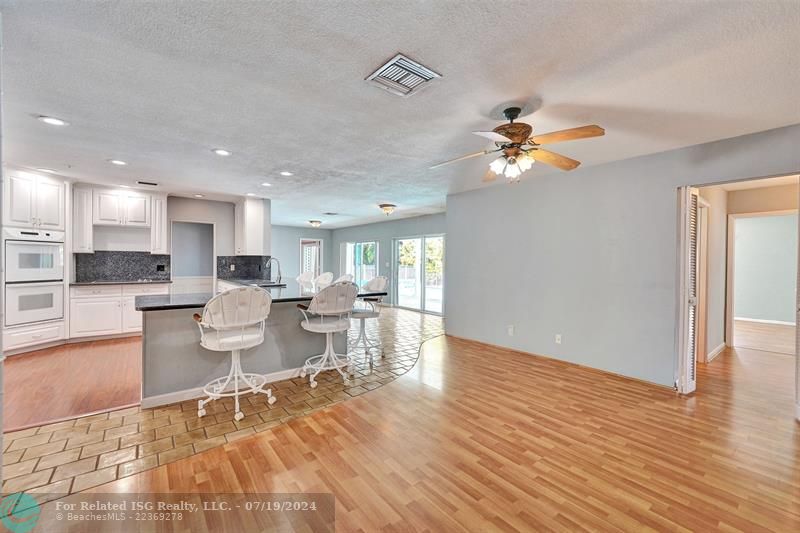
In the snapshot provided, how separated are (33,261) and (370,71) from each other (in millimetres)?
5586

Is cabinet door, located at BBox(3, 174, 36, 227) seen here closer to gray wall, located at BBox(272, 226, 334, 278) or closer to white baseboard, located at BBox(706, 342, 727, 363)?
gray wall, located at BBox(272, 226, 334, 278)

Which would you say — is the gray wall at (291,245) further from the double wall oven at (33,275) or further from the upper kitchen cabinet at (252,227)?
the double wall oven at (33,275)

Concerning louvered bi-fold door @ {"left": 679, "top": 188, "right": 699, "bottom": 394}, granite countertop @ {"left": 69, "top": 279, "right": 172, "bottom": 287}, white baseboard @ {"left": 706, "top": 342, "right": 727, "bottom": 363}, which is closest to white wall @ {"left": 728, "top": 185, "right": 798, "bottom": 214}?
white baseboard @ {"left": 706, "top": 342, "right": 727, "bottom": 363}

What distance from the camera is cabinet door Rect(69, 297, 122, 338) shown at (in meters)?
5.09

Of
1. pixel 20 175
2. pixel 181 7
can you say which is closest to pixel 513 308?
pixel 181 7

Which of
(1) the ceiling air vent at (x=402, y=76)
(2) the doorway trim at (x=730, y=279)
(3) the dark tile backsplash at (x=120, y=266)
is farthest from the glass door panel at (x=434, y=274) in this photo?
(1) the ceiling air vent at (x=402, y=76)

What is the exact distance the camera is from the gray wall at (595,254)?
3.51 meters

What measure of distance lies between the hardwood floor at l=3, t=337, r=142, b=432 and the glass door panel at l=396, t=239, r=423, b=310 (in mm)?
6082

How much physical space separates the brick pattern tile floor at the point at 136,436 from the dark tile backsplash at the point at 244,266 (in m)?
3.56

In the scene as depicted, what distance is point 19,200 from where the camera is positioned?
4512 millimetres

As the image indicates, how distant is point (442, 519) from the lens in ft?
6.03

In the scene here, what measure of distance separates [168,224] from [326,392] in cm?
494

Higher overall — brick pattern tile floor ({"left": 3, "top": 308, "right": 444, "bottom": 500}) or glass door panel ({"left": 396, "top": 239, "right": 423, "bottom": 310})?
glass door panel ({"left": 396, "top": 239, "right": 423, "bottom": 310})

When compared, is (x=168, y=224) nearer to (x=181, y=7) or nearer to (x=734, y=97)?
(x=181, y=7)
